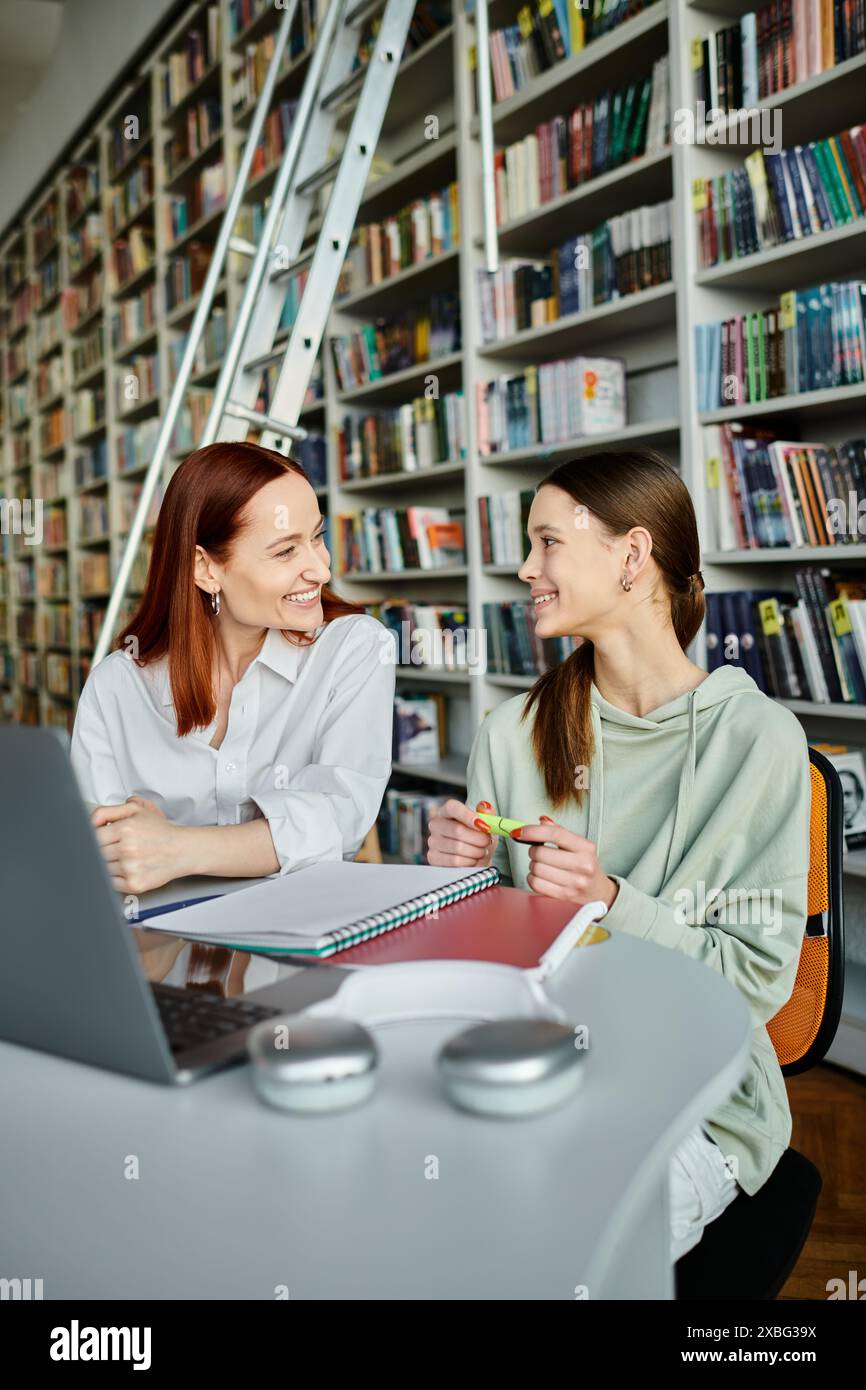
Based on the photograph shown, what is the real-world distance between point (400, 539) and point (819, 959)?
2.73m

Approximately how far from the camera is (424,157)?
3.47 m

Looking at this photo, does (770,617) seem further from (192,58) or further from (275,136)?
(192,58)

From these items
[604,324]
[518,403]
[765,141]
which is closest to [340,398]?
[518,403]

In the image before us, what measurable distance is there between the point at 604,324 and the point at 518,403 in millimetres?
345

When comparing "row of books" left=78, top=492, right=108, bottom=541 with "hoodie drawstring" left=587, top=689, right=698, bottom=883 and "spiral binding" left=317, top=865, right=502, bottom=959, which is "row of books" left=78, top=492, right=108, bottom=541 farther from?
"spiral binding" left=317, top=865, right=502, bottom=959

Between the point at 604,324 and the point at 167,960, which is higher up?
the point at 604,324

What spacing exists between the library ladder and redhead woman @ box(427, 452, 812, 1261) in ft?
3.65

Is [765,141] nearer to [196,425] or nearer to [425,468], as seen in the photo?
[425,468]

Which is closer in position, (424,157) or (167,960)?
(167,960)

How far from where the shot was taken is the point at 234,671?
5.23 ft

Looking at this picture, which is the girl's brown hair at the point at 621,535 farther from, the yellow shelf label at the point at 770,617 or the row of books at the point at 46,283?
the row of books at the point at 46,283

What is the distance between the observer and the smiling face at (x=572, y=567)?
1.39 metres

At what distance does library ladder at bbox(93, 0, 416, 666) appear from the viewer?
8.02 ft
